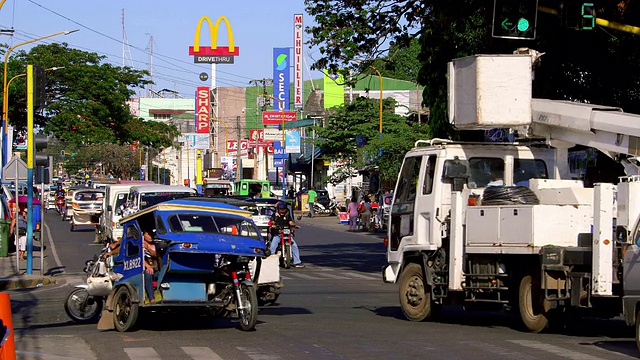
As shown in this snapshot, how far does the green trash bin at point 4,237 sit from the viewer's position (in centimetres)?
3050

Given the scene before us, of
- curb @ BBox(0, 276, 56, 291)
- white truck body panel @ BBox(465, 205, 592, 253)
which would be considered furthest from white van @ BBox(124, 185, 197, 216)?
white truck body panel @ BBox(465, 205, 592, 253)

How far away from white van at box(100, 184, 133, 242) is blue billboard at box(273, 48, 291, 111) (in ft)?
183

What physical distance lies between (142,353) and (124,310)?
2213 mm

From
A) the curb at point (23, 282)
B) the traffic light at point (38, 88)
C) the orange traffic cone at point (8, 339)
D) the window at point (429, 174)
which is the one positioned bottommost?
the curb at point (23, 282)

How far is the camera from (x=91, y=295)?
49.6 feet

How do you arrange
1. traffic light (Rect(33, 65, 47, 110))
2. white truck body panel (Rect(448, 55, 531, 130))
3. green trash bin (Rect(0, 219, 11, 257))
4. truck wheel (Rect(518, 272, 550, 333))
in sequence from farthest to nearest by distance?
1. green trash bin (Rect(0, 219, 11, 257))
2. traffic light (Rect(33, 65, 47, 110))
3. white truck body panel (Rect(448, 55, 531, 130))
4. truck wheel (Rect(518, 272, 550, 333))

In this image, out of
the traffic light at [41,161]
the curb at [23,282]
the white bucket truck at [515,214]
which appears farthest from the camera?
the traffic light at [41,161]

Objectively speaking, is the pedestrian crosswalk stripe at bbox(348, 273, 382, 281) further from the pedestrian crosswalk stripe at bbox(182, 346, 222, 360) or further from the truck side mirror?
the truck side mirror

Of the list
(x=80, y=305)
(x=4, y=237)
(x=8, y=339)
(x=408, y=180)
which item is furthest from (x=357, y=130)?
(x=8, y=339)

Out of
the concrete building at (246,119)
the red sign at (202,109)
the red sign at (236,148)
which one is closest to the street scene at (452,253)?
the concrete building at (246,119)

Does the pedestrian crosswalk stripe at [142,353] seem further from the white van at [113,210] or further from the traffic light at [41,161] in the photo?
the white van at [113,210]

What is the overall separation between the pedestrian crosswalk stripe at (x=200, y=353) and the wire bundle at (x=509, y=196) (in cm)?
459

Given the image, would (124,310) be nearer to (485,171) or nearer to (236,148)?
(485,171)

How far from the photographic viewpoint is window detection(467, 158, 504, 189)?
15.4 meters
